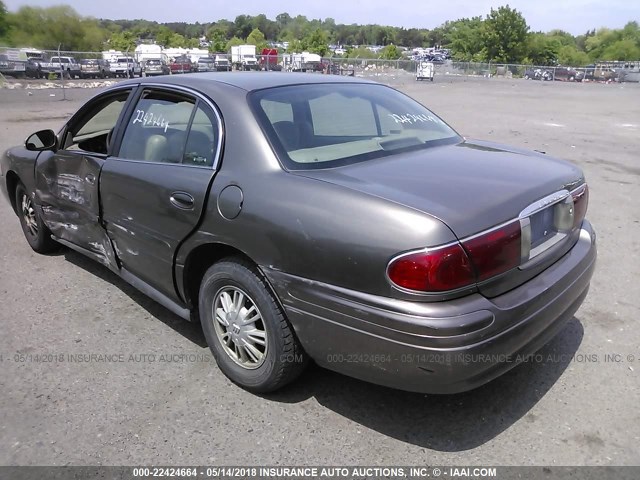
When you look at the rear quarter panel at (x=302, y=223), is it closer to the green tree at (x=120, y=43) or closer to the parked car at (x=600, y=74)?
the parked car at (x=600, y=74)

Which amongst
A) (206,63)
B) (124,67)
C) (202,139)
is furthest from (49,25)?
(202,139)

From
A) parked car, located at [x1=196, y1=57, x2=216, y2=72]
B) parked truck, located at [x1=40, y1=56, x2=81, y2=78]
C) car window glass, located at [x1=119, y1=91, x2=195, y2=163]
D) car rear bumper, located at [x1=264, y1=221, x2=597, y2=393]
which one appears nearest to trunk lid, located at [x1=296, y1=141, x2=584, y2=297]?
car rear bumper, located at [x1=264, y1=221, x2=597, y2=393]

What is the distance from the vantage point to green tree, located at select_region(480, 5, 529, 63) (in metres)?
96.6

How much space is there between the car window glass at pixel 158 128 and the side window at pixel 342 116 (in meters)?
0.76

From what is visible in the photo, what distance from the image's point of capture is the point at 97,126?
4633 mm

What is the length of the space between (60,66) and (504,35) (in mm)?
86642

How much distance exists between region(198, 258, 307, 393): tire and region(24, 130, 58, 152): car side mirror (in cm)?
217

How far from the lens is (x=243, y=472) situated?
8.15 ft

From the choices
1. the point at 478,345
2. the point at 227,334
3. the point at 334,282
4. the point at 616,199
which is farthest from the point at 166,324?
the point at 616,199

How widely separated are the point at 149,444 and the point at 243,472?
0.51 metres

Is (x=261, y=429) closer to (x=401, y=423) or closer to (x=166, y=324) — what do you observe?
(x=401, y=423)

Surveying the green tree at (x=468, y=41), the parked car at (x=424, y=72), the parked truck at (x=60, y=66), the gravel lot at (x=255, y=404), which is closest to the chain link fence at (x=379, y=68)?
the parked truck at (x=60, y=66)

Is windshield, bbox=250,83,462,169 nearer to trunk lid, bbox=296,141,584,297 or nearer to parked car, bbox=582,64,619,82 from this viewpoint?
trunk lid, bbox=296,141,584,297

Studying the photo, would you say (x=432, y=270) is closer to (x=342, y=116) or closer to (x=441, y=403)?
(x=441, y=403)
